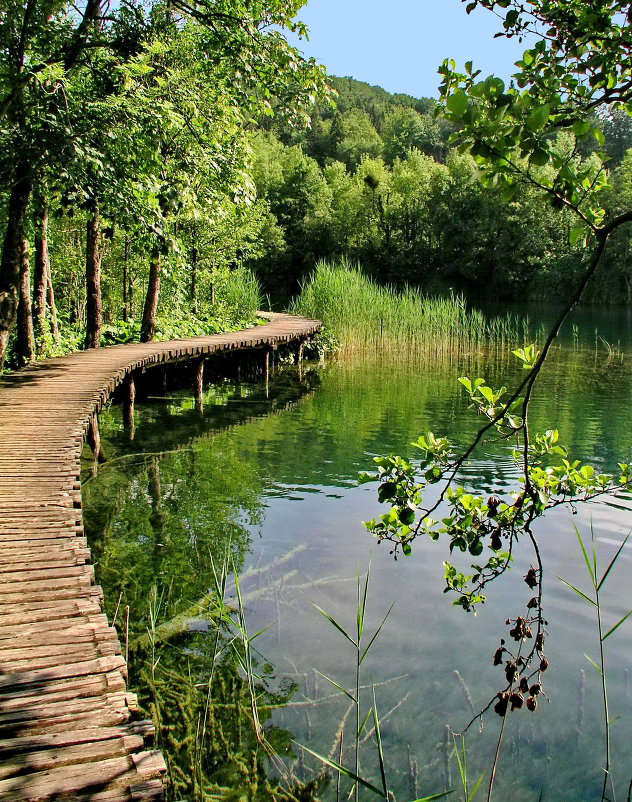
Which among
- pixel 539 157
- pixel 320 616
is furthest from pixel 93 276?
pixel 539 157

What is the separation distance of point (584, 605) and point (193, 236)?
1482 centimetres

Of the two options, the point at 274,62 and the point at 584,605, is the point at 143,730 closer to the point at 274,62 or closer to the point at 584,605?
the point at 584,605

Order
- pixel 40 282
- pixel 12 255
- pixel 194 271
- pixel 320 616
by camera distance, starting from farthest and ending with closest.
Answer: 1. pixel 194 271
2. pixel 40 282
3. pixel 12 255
4. pixel 320 616

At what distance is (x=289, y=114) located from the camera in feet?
34.4

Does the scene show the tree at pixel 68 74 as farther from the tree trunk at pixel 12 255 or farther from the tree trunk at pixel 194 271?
the tree trunk at pixel 194 271

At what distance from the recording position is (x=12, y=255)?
9023 mm

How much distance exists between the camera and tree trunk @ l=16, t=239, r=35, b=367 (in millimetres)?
10500

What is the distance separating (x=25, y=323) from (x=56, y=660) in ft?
29.0

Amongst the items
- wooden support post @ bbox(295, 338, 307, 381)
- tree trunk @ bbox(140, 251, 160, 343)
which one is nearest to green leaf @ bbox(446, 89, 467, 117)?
tree trunk @ bbox(140, 251, 160, 343)

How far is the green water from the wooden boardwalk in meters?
0.70

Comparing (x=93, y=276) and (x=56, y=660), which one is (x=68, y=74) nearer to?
(x=93, y=276)

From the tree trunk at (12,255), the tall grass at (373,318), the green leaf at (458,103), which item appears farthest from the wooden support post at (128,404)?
the tall grass at (373,318)

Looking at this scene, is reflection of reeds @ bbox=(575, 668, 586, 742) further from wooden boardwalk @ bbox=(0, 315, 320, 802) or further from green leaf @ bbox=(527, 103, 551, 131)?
green leaf @ bbox=(527, 103, 551, 131)

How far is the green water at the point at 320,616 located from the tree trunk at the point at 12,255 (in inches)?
93.3
